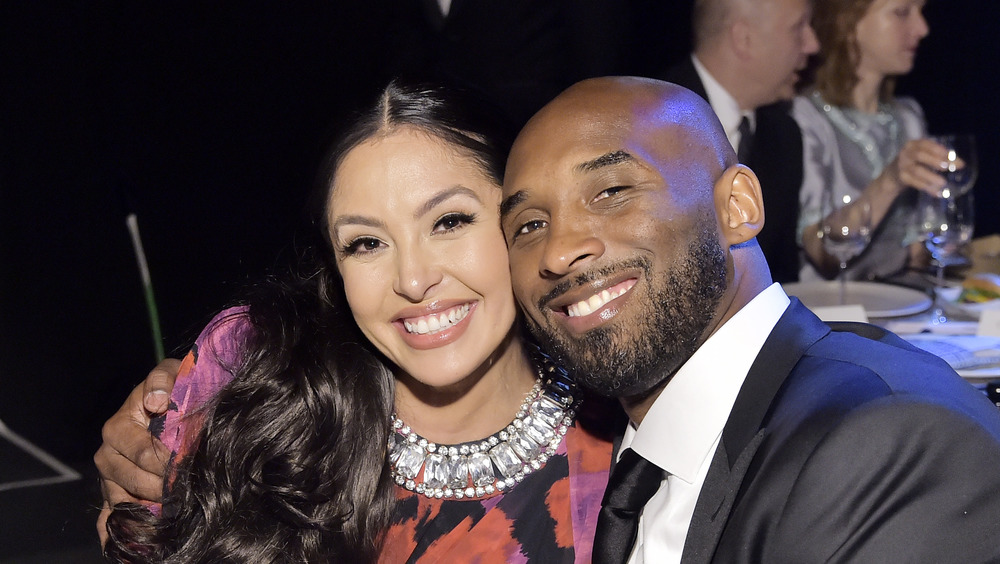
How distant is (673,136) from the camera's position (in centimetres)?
145

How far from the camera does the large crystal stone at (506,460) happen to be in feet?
6.22

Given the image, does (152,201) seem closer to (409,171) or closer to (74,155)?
(74,155)

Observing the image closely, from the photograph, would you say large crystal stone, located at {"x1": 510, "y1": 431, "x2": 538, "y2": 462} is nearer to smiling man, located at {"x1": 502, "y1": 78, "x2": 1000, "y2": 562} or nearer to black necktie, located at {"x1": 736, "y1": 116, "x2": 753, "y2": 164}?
smiling man, located at {"x1": 502, "y1": 78, "x2": 1000, "y2": 562}

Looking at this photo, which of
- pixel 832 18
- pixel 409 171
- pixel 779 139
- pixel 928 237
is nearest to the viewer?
pixel 409 171

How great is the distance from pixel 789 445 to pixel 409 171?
93 centimetres

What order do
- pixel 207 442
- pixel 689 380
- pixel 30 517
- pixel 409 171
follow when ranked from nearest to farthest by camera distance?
1. pixel 689 380
2. pixel 409 171
3. pixel 207 442
4. pixel 30 517

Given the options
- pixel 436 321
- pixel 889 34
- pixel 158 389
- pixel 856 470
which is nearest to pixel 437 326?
pixel 436 321

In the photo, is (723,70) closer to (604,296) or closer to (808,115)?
(808,115)

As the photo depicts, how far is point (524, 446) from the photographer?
192 centimetres

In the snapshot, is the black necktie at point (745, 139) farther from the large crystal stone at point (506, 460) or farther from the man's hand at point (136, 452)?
the man's hand at point (136, 452)

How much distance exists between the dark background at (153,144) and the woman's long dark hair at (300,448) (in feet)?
5.23

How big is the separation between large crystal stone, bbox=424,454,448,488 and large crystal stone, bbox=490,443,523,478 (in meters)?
0.11

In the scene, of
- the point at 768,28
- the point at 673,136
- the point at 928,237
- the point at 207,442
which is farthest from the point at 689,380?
the point at 768,28

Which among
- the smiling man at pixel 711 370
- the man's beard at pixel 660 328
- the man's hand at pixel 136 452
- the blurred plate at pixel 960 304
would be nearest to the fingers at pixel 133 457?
the man's hand at pixel 136 452
